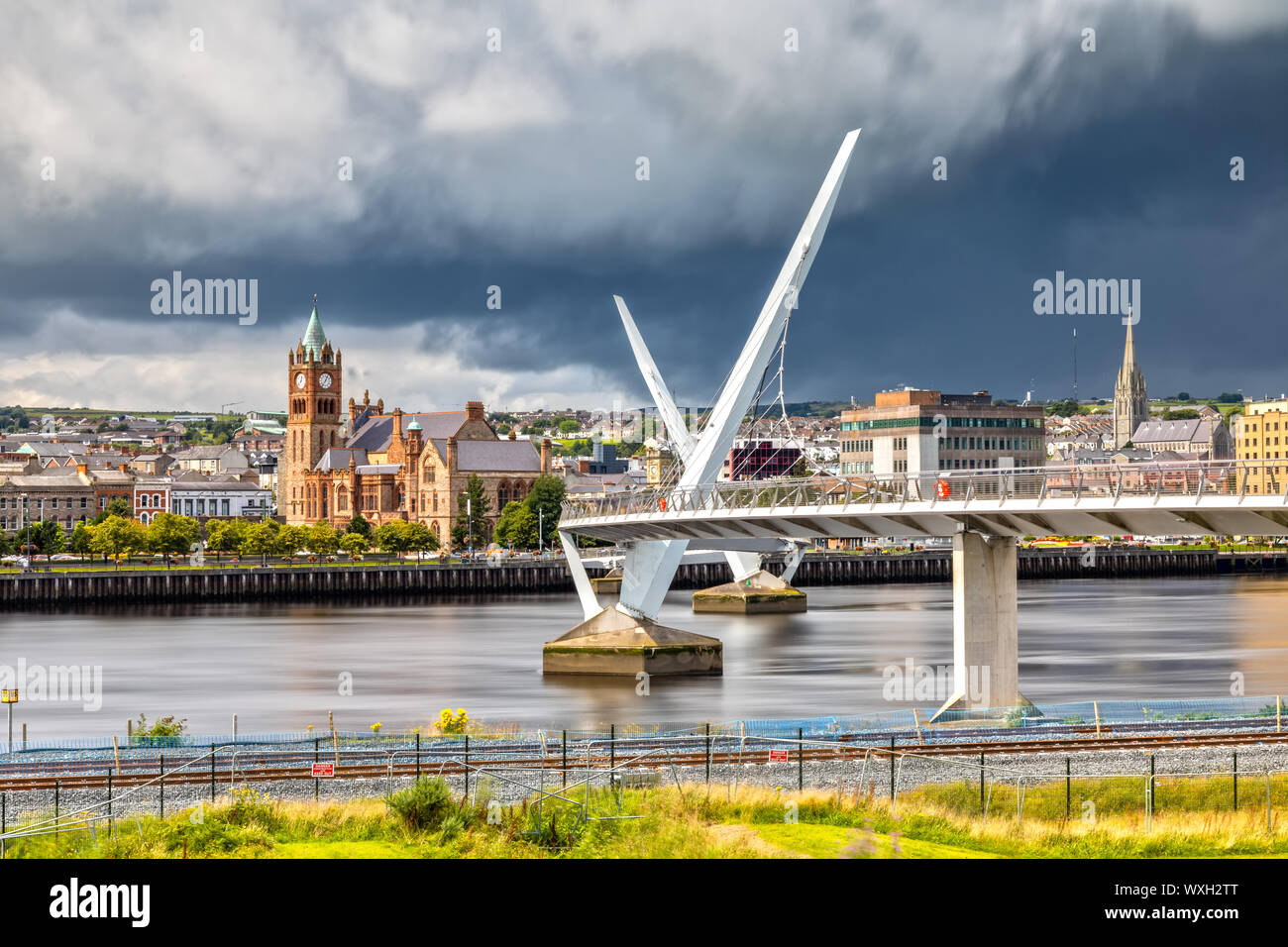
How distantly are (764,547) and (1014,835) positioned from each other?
68617mm

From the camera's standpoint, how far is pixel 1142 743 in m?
35.0

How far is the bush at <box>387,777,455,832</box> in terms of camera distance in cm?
2514

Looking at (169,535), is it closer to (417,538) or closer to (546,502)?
(417,538)

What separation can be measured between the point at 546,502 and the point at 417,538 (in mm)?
13509

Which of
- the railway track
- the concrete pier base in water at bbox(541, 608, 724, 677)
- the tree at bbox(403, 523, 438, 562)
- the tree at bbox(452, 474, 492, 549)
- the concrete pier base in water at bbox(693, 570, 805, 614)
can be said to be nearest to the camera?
the railway track

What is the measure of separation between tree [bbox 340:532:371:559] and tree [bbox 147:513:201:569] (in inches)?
675

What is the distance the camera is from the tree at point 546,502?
6555 inches

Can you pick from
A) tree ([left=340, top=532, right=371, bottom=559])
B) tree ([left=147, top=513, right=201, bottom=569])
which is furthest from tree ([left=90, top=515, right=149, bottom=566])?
tree ([left=340, top=532, right=371, bottom=559])

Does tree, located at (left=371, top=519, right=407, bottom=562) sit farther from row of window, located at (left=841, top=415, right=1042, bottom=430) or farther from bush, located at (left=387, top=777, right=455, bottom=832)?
bush, located at (left=387, top=777, right=455, bottom=832)

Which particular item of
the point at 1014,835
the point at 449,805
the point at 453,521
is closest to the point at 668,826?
the point at 449,805

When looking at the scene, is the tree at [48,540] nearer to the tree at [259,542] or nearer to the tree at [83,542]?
the tree at [83,542]
